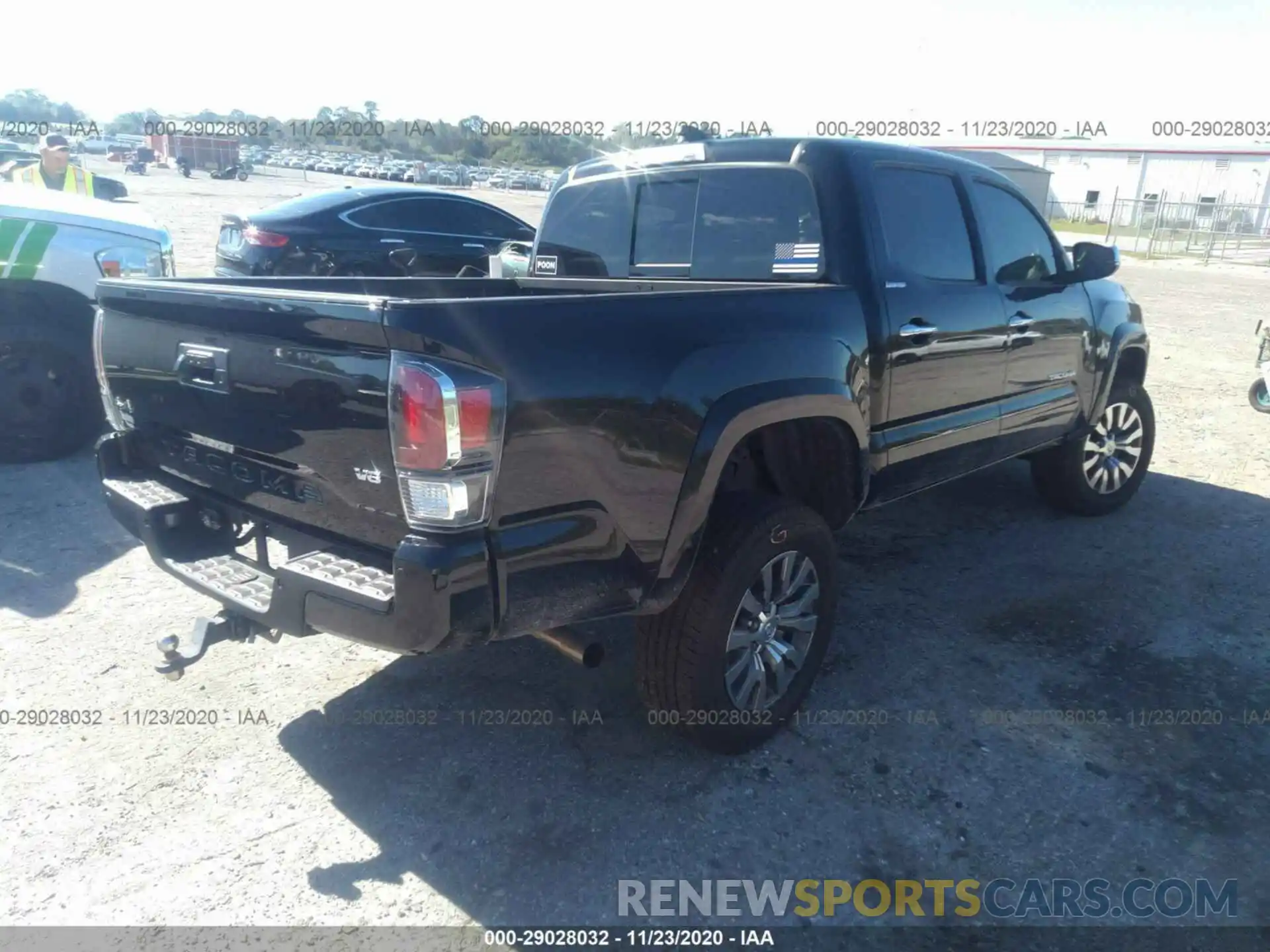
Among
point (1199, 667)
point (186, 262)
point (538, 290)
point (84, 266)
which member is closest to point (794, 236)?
point (538, 290)

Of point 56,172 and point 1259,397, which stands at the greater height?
point 56,172

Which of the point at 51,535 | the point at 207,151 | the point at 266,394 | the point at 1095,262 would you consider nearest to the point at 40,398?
the point at 51,535

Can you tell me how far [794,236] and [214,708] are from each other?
2.75 m

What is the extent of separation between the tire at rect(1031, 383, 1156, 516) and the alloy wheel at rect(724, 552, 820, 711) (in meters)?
2.80

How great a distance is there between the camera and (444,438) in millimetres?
2123

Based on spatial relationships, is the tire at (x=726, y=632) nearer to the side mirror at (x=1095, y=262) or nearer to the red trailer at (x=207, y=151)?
the side mirror at (x=1095, y=262)

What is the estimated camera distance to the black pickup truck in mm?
2199

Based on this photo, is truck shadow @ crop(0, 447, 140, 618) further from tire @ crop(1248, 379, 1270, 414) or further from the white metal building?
the white metal building

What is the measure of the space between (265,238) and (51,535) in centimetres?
504

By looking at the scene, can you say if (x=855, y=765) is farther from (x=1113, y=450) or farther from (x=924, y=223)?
(x=1113, y=450)

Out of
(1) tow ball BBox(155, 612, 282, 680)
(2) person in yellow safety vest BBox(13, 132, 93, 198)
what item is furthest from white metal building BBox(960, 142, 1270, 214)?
(1) tow ball BBox(155, 612, 282, 680)

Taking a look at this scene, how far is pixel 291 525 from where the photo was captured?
2574mm

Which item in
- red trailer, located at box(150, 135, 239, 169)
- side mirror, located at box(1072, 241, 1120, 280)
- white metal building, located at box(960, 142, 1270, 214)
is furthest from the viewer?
red trailer, located at box(150, 135, 239, 169)

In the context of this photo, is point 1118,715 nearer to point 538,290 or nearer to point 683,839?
point 683,839
